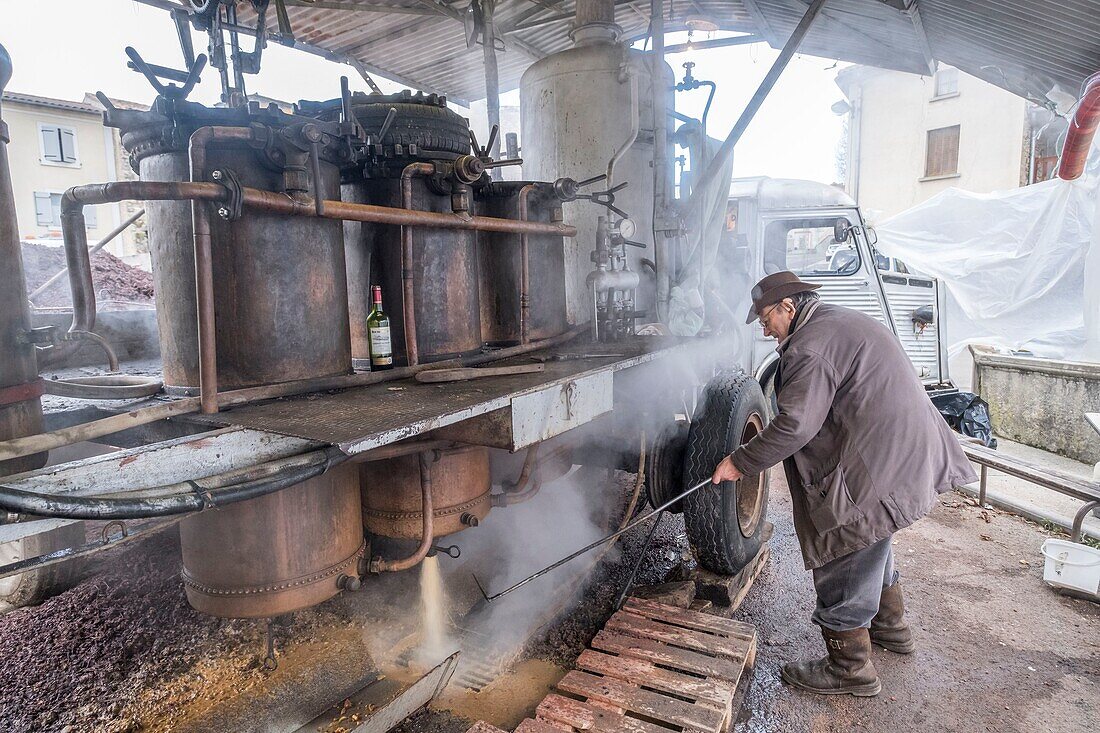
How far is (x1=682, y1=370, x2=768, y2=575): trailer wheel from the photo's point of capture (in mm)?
3598

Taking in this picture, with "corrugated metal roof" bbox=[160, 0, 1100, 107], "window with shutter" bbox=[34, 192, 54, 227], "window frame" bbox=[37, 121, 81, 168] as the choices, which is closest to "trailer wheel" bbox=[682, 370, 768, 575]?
"corrugated metal roof" bbox=[160, 0, 1100, 107]

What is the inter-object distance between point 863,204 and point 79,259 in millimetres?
25095

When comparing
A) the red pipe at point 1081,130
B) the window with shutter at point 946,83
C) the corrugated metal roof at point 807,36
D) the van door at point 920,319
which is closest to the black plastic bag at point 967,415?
the van door at point 920,319

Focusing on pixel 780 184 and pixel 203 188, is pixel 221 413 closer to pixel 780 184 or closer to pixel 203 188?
pixel 203 188

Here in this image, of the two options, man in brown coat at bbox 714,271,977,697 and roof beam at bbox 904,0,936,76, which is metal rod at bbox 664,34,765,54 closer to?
roof beam at bbox 904,0,936,76

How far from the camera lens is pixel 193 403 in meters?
2.12

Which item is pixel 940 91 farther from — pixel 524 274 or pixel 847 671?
pixel 847 671

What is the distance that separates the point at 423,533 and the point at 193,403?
1096mm

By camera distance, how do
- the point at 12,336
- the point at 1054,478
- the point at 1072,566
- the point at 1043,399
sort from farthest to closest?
1. the point at 1043,399
2. the point at 1054,478
3. the point at 1072,566
4. the point at 12,336

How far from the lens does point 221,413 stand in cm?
215

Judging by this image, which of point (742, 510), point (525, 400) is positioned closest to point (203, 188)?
point (525, 400)

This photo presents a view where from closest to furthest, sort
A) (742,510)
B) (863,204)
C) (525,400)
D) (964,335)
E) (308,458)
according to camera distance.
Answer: (308,458) → (525,400) → (742,510) → (964,335) → (863,204)

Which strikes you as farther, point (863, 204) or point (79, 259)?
point (863, 204)

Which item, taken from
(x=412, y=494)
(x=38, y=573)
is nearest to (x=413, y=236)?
(x=412, y=494)
